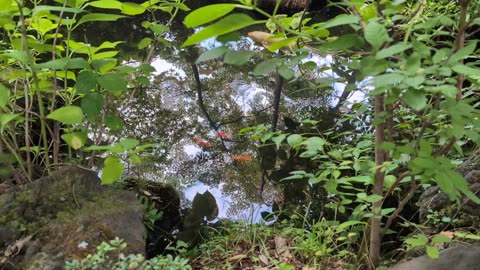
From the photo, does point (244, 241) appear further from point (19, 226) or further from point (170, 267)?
point (19, 226)

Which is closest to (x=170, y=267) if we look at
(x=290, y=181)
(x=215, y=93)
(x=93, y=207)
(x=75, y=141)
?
(x=93, y=207)

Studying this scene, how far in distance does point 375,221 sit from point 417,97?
0.58 meters

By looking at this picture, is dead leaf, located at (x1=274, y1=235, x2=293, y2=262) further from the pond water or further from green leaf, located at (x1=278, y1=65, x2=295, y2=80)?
green leaf, located at (x1=278, y1=65, x2=295, y2=80)

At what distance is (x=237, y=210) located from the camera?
230cm

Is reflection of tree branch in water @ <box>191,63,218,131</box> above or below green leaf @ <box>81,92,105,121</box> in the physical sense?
below

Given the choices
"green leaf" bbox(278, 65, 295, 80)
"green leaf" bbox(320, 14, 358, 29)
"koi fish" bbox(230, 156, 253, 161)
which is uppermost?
"green leaf" bbox(320, 14, 358, 29)

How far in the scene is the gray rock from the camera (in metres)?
1.20

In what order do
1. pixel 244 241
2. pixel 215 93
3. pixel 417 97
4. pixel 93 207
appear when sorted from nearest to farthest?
pixel 417 97, pixel 93 207, pixel 244 241, pixel 215 93

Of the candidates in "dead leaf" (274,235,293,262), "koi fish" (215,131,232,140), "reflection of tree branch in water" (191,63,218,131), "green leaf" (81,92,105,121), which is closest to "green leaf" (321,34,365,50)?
"green leaf" (81,92,105,121)

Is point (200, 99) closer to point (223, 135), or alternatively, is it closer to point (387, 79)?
point (223, 135)

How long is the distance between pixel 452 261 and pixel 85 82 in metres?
1.17

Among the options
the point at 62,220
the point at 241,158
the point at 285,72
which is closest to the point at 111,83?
the point at 62,220

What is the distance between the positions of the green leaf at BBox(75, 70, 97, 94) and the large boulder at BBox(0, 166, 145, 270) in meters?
0.41

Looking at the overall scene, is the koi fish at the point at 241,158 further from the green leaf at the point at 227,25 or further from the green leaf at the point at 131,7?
the green leaf at the point at 227,25
